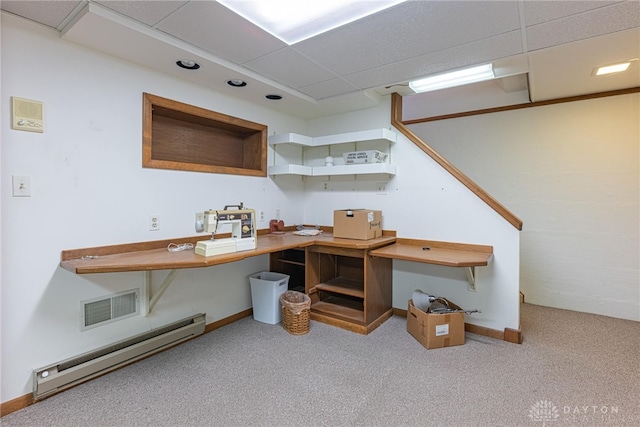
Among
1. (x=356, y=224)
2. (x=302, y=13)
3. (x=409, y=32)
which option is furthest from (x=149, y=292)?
(x=409, y=32)

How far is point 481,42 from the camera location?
2.10 m

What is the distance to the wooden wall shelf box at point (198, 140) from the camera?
251 centimetres

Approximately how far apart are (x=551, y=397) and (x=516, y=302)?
0.89m

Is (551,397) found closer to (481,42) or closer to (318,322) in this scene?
(318,322)

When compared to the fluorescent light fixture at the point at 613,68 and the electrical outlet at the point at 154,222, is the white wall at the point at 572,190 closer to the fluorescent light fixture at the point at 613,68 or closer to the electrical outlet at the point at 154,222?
the fluorescent light fixture at the point at 613,68

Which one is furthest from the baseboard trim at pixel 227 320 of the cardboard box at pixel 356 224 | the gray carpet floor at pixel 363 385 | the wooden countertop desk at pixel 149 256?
the cardboard box at pixel 356 224

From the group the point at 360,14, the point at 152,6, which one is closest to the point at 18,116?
the point at 152,6

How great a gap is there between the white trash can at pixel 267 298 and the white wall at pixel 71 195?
0.66m

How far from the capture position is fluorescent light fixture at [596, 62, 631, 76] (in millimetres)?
2545

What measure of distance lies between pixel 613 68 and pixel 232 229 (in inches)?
138

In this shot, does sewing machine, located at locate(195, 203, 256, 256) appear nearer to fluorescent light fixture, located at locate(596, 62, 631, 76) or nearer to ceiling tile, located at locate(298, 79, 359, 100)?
ceiling tile, located at locate(298, 79, 359, 100)

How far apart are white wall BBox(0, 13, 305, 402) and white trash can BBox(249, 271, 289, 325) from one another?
658mm

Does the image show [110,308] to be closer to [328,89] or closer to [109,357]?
[109,357]

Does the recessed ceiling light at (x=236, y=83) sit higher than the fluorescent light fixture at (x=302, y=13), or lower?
lower
